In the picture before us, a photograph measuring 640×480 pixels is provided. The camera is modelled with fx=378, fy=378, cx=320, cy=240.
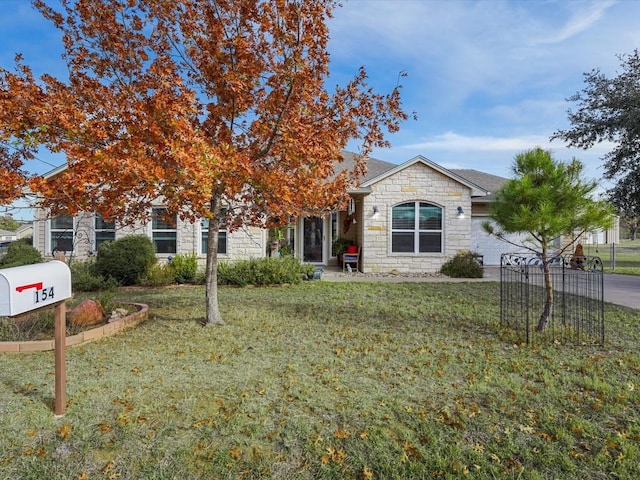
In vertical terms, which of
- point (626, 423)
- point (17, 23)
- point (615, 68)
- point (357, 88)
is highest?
point (615, 68)

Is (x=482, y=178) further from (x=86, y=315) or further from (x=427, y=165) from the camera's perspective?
(x=86, y=315)

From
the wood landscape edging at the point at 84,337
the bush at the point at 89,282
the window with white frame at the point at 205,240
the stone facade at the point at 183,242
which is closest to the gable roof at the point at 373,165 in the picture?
the stone facade at the point at 183,242

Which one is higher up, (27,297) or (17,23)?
(17,23)

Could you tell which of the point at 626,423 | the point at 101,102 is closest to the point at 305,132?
the point at 101,102

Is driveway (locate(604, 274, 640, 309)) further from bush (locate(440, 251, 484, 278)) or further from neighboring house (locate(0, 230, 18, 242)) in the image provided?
neighboring house (locate(0, 230, 18, 242))

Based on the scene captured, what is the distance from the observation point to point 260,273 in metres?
11.1

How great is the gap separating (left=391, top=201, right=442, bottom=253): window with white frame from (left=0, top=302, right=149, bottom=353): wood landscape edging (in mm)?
9671

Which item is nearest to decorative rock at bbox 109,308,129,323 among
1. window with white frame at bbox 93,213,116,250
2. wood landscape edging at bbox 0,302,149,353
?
wood landscape edging at bbox 0,302,149,353

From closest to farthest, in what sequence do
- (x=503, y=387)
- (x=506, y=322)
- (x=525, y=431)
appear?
(x=525, y=431), (x=503, y=387), (x=506, y=322)

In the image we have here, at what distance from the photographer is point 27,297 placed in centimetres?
258

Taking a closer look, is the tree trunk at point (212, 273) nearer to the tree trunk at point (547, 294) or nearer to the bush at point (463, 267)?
the tree trunk at point (547, 294)

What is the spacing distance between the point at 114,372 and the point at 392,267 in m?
11.1

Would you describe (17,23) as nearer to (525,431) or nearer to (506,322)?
(525,431)

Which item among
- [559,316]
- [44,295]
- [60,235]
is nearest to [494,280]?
[559,316]
